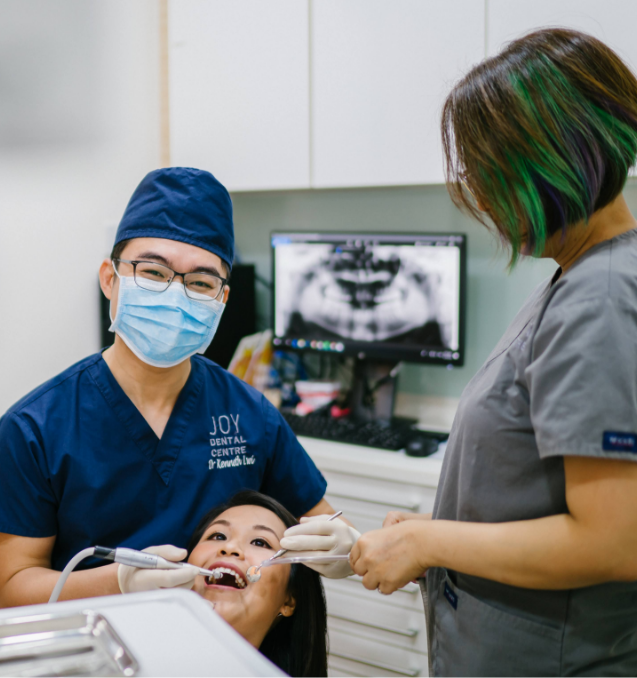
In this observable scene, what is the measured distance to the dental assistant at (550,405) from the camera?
Result: 0.83 meters

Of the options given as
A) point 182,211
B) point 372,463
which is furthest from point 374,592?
point 182,211

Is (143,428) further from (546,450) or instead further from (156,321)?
(546,450)

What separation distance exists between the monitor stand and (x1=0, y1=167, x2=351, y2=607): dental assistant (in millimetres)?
1134

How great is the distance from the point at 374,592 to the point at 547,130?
5.60 feet

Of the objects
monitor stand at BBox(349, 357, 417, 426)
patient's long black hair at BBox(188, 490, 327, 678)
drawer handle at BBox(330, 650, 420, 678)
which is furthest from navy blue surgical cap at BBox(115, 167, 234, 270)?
drawer handle at BBox(330, 650, 420, 678)

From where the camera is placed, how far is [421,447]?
2230 mm

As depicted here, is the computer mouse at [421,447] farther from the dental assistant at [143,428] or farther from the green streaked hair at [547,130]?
the green streaked hair at [547,130]

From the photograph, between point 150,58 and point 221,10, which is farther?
point 150,58

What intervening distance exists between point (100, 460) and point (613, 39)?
181 centimetres

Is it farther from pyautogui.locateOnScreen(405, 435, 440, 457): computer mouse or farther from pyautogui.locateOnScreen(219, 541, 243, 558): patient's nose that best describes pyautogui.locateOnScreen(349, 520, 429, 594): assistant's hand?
pyautogui.locateOnScreen(405, 435, 440, 457): computer mouse

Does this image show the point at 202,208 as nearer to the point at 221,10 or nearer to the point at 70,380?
the point at 70,380

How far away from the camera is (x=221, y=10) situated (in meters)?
2.70

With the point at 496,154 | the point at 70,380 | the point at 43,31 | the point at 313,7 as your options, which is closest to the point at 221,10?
the point at 313,7

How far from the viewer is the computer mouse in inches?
87.5
